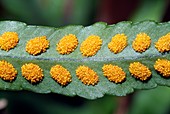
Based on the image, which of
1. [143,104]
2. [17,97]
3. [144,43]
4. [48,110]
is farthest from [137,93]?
[144,43]

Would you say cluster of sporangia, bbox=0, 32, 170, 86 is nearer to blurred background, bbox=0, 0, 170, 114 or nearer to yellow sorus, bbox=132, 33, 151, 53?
yellow sorus, bbox=132, 33, 151, 53

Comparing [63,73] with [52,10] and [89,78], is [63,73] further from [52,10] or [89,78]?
[52,10]

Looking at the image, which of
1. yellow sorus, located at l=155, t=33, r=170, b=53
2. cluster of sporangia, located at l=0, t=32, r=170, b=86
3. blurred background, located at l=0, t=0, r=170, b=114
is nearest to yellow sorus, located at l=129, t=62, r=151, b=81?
cluster of sporangia, located at l=0, t=32, r=170, b=86

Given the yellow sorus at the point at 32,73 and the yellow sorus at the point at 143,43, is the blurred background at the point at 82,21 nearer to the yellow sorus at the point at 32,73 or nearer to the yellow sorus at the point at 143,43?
the yellow sorus at the point at 32,73

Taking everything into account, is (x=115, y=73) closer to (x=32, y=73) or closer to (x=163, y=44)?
(x=163, y=44)

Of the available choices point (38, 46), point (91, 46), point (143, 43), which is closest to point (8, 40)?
point (38, 46)
